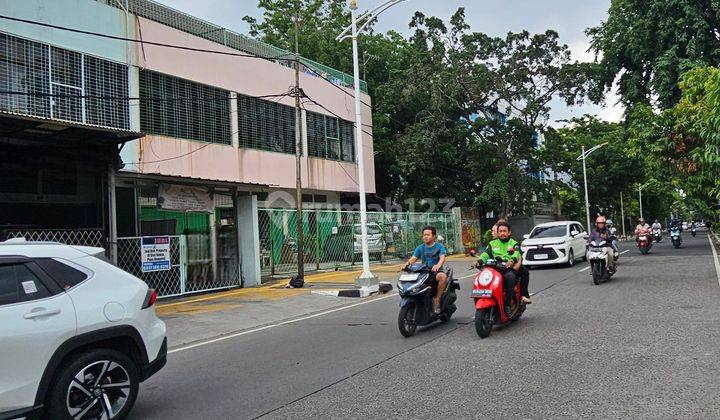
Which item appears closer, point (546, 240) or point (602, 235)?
point (602, 235)

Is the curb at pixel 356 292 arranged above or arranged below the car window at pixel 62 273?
below

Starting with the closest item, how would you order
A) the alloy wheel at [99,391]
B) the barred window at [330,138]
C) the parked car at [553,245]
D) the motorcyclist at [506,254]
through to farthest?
the alloy wheel at [99,391] < the motorcyclist at [506,254] < the parked car at [553,245] < the barred window at [330,138]

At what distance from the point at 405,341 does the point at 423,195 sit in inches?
1092

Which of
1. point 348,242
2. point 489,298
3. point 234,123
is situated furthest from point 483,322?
point 234,123

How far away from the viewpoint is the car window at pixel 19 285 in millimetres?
4426

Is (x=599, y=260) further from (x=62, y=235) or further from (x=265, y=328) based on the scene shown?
(x=62, y=235)

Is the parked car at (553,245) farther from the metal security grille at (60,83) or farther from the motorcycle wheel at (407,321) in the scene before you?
the metal security grille at (60,83)

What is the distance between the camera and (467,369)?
20.4 feet

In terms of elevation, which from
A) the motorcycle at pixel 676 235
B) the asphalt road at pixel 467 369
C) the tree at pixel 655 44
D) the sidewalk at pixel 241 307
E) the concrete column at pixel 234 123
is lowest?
the sidewalk at pixel 241 307

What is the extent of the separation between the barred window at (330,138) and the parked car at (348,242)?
4853 millimetres

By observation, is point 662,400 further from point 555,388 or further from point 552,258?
point 552,258

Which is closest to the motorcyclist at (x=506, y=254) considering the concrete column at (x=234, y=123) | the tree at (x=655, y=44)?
the concrete column at (x=234, y=123)

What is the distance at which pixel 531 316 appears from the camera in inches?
378

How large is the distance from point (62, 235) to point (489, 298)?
877cm
